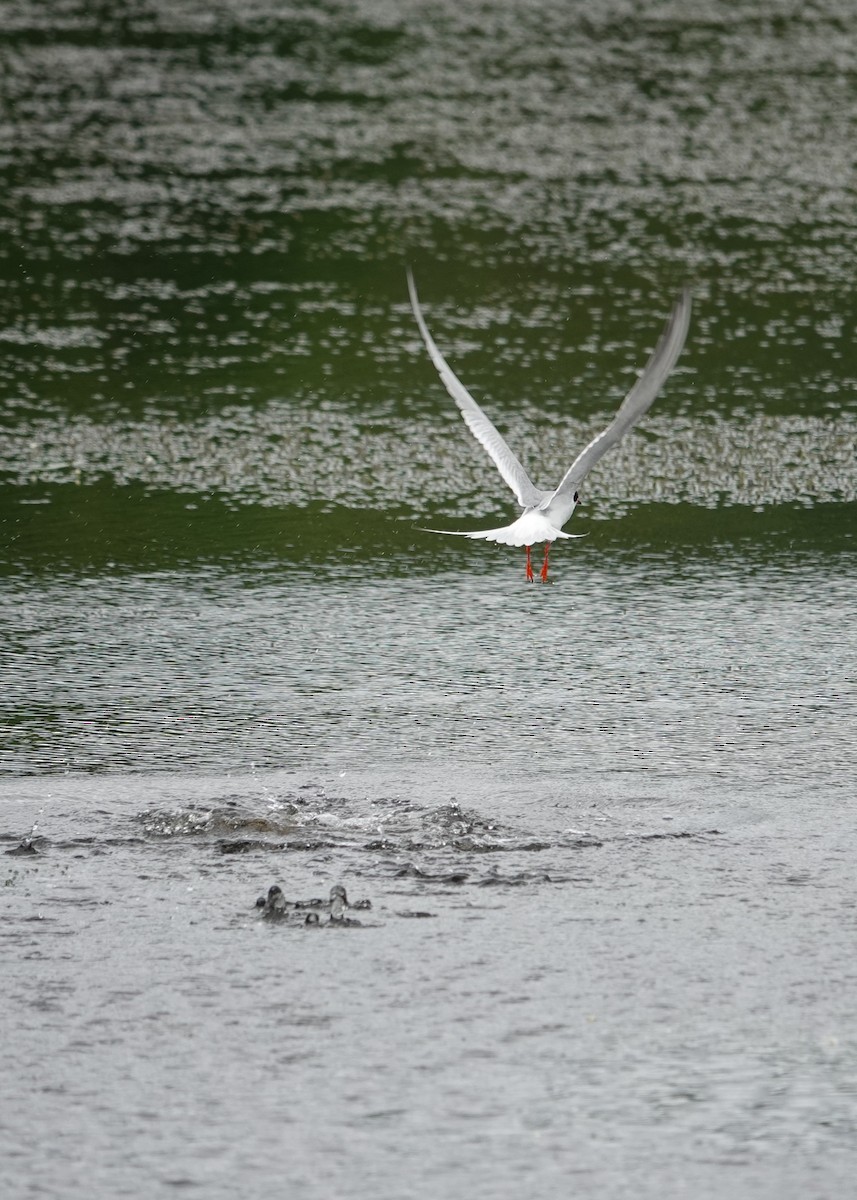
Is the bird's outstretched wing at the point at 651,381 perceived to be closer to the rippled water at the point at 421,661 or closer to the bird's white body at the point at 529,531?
the bird's white body at the point at 529,531

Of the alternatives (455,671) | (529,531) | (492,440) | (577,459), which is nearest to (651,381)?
(577,459)

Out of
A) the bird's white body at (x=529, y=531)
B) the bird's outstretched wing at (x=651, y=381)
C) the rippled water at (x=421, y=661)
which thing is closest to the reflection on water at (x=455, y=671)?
the rippled water at (x=421, y=661)

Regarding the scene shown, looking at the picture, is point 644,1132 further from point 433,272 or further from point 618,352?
point 433,272

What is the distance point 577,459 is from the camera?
6.32 m

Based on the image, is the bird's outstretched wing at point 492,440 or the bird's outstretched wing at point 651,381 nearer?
the bird's outstretched wing at point 651,381

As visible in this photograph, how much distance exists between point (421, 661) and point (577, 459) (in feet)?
3.59

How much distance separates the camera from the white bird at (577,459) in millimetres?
6039

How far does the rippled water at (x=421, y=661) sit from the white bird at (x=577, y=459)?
66cm

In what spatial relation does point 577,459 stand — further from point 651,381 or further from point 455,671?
point 455,671

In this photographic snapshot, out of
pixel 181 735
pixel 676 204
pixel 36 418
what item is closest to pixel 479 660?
pixel 181 735

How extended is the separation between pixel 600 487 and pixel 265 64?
31.9 feet

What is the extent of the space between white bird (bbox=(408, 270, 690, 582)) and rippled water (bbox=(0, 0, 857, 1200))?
2.18ft

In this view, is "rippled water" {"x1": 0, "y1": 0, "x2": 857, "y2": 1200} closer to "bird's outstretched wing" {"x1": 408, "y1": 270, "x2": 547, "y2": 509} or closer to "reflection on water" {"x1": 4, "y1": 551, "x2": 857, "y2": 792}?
"reflection on water" {"x1": 4, "y1": 551, "x2": 857, "y2": 792}

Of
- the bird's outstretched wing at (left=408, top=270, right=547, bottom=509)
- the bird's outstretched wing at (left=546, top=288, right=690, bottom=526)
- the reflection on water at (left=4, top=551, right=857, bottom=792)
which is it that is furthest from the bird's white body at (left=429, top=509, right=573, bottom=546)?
the reflection on water at (left=4, top=551, right=857, bottom=792)
